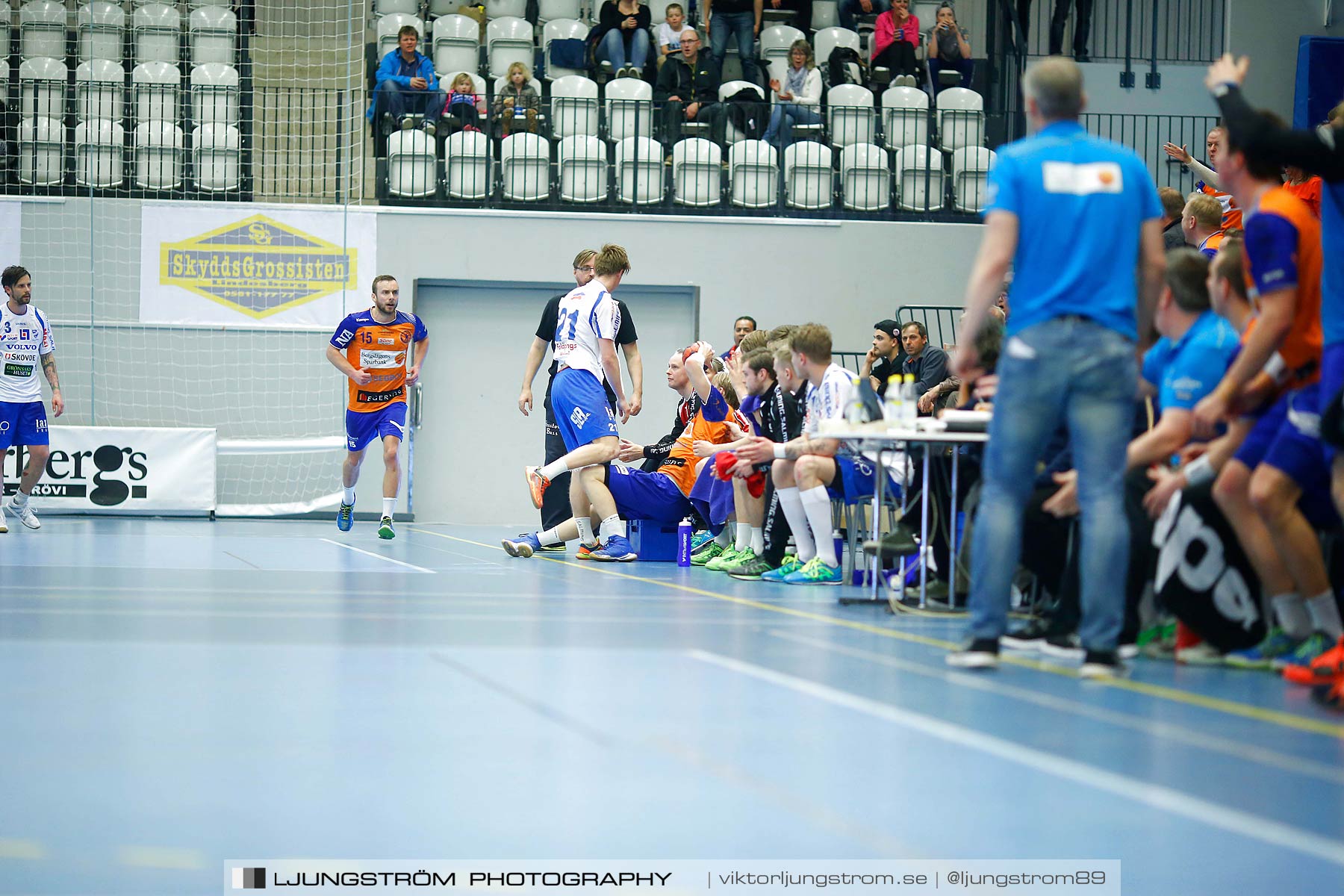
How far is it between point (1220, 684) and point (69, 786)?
9.75ft

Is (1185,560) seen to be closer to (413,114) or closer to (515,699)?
(515,699)

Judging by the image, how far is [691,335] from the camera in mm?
14375

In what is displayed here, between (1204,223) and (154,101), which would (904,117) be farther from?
(1204,223)

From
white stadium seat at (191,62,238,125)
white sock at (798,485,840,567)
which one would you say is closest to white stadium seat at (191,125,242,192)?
white stadium seat at (191,62,238,125)

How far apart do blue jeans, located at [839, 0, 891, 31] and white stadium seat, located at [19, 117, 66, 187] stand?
28.2ft

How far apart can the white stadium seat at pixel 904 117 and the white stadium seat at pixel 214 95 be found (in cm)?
677

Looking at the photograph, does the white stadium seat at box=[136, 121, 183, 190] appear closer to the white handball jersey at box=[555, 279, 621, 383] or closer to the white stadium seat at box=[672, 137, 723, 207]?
the white stadium seat at box=[672, 137, 723, 207]

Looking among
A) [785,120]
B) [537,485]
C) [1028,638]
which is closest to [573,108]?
[785,120]

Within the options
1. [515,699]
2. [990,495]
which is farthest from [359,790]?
[990,495]

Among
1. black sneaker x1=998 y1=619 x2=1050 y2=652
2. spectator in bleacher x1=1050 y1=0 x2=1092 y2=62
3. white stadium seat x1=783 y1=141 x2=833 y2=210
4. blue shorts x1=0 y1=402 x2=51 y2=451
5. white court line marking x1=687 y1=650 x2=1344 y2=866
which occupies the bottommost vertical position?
black sneaker x1=998 y1=619 x2=1050 y2=652

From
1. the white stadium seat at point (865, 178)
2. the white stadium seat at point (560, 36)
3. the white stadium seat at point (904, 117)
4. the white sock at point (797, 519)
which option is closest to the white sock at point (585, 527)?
the white sock at point (797, 519)

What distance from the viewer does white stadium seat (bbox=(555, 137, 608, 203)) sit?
541 inches

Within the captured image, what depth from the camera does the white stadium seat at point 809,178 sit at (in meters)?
14.0

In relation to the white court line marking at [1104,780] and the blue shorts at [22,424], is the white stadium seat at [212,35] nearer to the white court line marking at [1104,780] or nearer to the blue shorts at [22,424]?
the blue shorts at [22,424]
